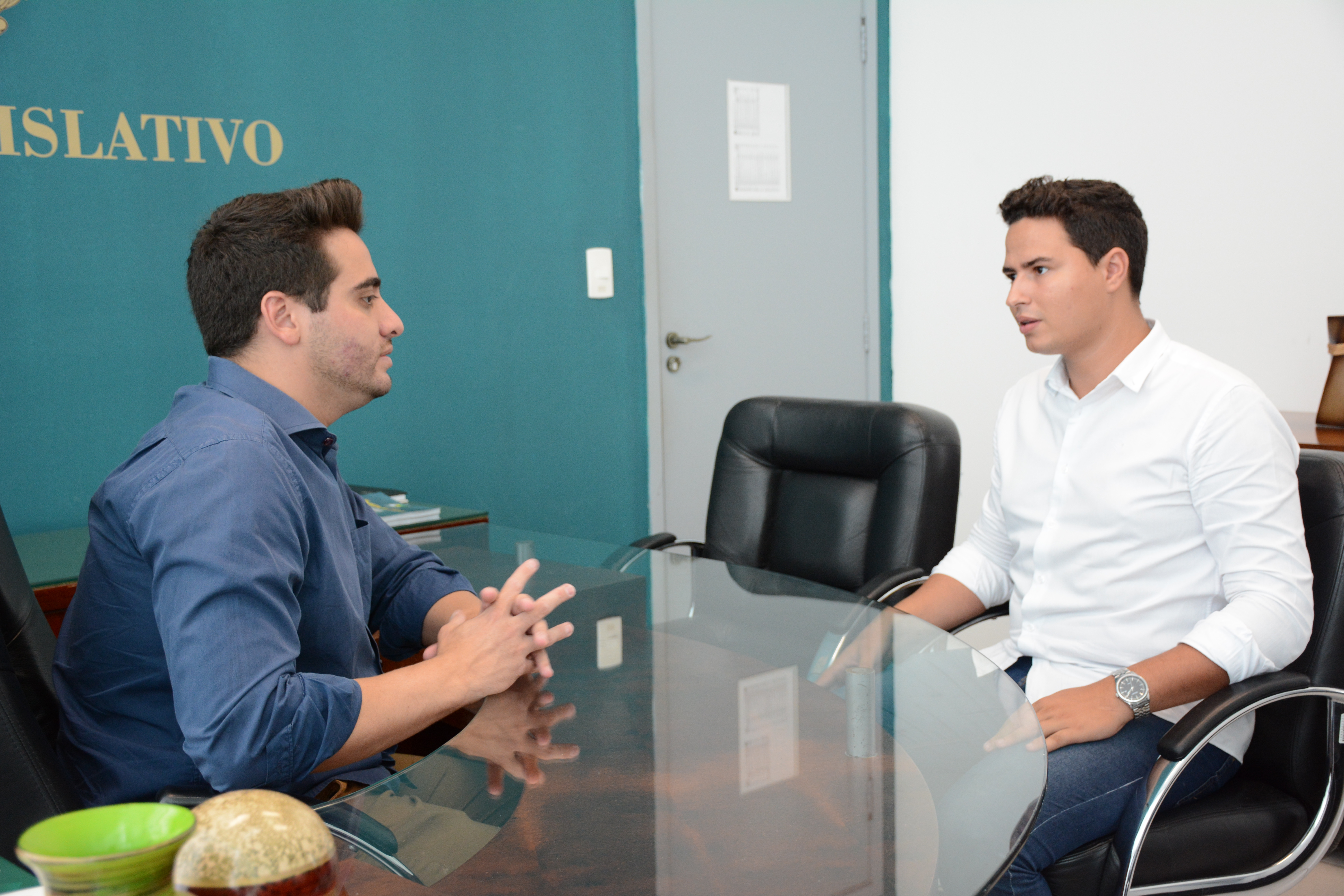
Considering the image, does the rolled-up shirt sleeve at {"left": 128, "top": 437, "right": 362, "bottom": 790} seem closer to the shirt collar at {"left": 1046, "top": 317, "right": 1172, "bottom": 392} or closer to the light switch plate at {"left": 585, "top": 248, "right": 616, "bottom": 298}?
the shirt collar at {"left": 1046, "top": 317, "right": 1172, "bottom": 392}

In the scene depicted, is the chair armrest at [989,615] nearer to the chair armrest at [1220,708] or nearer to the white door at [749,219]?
the chair armrest at [1220,708]

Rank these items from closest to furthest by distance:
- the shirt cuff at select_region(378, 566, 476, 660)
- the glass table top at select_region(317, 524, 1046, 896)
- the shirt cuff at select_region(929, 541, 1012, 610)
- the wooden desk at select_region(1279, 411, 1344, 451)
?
the glass table top at select_region(317, 524, 1046, 896), the shirt cuff at select_region(378, 566, 476, 660), the shirt cuff at select_region(929, 541, 1012, 610), the wooden desk at select_region(1279, 411, 1344, 451)

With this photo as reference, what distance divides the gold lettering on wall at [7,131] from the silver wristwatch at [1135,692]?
2554 millimetres

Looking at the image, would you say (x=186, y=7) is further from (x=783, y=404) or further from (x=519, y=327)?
(x=783, y=404)

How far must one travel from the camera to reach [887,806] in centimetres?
101

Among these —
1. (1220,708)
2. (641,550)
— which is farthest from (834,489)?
(1220,708)

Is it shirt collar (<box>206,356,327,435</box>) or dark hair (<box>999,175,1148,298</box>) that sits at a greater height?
dark hair (<box>999,175,1148,298</box>)

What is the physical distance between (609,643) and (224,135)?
189 cm

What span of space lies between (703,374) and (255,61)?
5.92 ft

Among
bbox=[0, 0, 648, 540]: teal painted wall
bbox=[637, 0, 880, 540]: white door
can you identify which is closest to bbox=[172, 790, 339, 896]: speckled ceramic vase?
bbox=[0, 0, 648, 540]: teal painted wall

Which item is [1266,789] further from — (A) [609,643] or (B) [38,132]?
(B) [38,132]

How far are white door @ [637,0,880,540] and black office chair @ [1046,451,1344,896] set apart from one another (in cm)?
203

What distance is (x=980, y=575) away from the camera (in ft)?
6.64

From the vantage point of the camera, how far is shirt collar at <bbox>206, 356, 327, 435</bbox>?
4.39 ft
